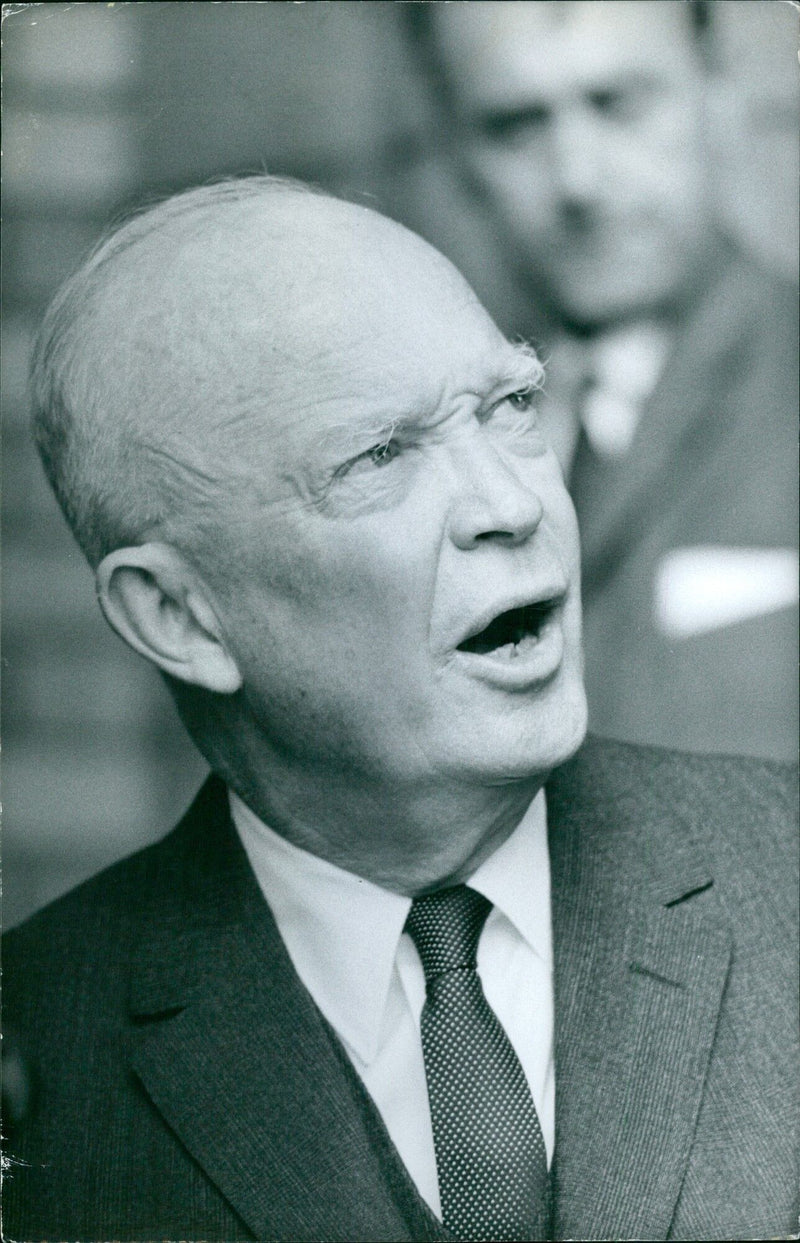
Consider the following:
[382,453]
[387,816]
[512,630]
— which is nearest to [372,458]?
[382,453]

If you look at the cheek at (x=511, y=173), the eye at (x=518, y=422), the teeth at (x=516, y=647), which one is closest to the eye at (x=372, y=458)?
the eye at (x=518, y=422)

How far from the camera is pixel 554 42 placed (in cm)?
171

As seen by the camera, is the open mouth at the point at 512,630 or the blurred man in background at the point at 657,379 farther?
the blurred man in background at the point at 657,379

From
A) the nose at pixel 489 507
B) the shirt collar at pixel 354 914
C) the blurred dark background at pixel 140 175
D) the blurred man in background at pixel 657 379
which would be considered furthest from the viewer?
the blurred man in background at pixel 657 379

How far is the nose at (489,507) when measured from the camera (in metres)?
1.40

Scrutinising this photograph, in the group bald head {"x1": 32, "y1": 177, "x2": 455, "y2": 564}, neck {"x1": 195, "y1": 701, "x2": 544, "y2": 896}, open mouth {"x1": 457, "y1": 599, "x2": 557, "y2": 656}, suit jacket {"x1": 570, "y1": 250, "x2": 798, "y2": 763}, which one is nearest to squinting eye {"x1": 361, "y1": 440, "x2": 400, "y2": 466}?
bald head {"x1": 32, "y1": 177, "x2": 455, "y2": 564}

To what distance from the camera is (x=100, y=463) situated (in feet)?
4.97

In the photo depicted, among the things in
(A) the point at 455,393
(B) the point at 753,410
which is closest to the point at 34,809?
(A) the point at 455,393

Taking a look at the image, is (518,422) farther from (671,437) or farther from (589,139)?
(589,139)

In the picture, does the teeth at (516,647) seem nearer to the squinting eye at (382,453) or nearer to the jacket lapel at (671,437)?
the squinting eye at (382,453)

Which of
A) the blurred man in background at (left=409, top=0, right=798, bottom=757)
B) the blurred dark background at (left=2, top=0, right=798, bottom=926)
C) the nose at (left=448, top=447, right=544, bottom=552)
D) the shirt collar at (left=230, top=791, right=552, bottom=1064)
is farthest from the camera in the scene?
the blurred man in background at (left=409, top=0, right=798, bottom=757)

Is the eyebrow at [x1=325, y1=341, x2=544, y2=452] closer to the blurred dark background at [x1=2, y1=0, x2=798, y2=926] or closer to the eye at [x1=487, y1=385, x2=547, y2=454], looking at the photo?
the eye at [x1=487, y1=385, x2=547, y2=454]

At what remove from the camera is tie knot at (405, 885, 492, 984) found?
4.93 feet

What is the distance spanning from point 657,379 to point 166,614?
754mm
